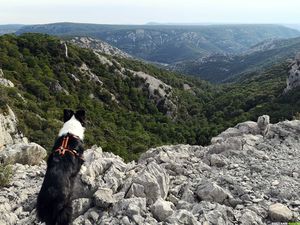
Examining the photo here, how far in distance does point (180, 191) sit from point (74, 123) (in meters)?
3.15

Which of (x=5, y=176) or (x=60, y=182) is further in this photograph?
(x=5, y=176)

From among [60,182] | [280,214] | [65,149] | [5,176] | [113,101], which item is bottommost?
[113,101]

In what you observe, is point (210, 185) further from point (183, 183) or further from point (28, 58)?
point (28, 58)

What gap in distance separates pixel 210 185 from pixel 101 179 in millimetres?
2733

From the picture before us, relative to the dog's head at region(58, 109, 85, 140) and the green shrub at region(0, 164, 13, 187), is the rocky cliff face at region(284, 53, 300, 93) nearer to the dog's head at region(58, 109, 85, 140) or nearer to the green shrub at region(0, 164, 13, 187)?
the dog's head at region(58, 109, 85, 140)

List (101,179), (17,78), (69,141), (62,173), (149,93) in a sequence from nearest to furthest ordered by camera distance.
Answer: (62,173)
(69,141)
(101,179)
(17,78)
(149,93)

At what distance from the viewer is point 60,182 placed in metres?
7.36

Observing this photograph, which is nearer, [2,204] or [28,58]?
[2,204]

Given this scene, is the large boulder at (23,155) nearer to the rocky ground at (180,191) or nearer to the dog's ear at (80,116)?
the rocky ground at (180,191)

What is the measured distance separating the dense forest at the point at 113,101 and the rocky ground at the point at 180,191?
93.6 ft

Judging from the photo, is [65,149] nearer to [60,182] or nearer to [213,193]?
[60,182]

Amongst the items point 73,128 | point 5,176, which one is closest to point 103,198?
point 73,128

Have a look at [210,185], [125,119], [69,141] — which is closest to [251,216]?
[210,185]

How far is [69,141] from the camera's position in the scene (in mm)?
8430
